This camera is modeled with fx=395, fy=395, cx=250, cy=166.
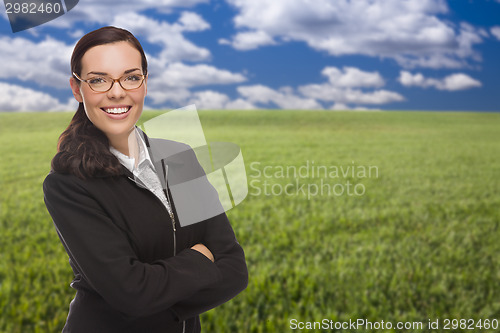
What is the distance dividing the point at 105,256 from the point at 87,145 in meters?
0.41

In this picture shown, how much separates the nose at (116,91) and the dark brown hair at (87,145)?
0.14 meters

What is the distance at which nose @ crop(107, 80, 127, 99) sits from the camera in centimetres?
144

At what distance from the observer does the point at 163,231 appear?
1597 mm

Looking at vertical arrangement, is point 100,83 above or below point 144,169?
above

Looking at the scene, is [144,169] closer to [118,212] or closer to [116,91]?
[118,212]

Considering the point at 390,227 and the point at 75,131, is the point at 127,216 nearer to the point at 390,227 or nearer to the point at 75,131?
the point at 75,131

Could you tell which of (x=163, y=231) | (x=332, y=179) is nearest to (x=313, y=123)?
(x=332, y=179)

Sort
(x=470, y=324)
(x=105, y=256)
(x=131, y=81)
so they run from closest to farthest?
(x=105, y=256)
(x=131, y=81)
(x=470, y=324)

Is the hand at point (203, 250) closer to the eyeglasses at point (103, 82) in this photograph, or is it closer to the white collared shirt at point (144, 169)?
the white collared shirt at point (144, 169)

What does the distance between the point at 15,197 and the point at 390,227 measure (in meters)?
7.24

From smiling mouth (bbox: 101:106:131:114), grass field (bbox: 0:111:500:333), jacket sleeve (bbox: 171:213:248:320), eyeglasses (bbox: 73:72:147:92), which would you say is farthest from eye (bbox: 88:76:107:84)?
grass field (bbox: 0:111:500:333)

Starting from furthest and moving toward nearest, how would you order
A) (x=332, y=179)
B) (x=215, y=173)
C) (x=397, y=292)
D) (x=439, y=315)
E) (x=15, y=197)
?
(x=332, y=179)
(x=15, y=197)
(x=397, y=292)
(x=439, y=315)
(x=215, y=173)

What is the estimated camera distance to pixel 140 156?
1.65 meters

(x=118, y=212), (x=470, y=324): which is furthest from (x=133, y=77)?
(x=470, y=324)
